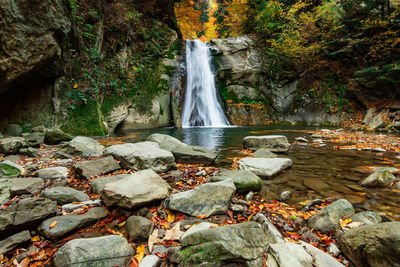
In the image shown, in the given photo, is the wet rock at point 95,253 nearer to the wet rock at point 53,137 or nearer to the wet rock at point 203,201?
the wet rock at point 203,201

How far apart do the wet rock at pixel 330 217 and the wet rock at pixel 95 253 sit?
1.76 metres

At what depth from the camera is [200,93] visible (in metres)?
14.3

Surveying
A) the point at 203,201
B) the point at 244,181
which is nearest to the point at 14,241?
the point at 203,201

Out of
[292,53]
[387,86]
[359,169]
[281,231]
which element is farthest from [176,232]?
[292,53]

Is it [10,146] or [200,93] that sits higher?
[200,93]

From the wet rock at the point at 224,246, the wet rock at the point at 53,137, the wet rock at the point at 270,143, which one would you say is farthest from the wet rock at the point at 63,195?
the wet rock at the point at 270,143

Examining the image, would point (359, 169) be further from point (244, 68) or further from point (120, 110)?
point (244, 68)

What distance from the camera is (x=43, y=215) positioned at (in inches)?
64.1

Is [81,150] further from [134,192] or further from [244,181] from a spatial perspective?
[244,181]

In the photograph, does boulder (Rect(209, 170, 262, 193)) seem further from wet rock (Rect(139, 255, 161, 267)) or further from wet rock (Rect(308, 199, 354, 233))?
wet rock (Rect(139, 255, 161, 267))

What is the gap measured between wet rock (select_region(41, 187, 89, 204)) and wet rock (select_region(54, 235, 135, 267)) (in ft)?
2.92

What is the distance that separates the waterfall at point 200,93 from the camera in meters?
13.4

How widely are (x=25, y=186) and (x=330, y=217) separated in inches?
135

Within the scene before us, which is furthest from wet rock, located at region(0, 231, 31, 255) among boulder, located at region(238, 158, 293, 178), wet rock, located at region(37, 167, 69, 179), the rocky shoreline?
boulder, located at region(238, 158, 293, 178)
